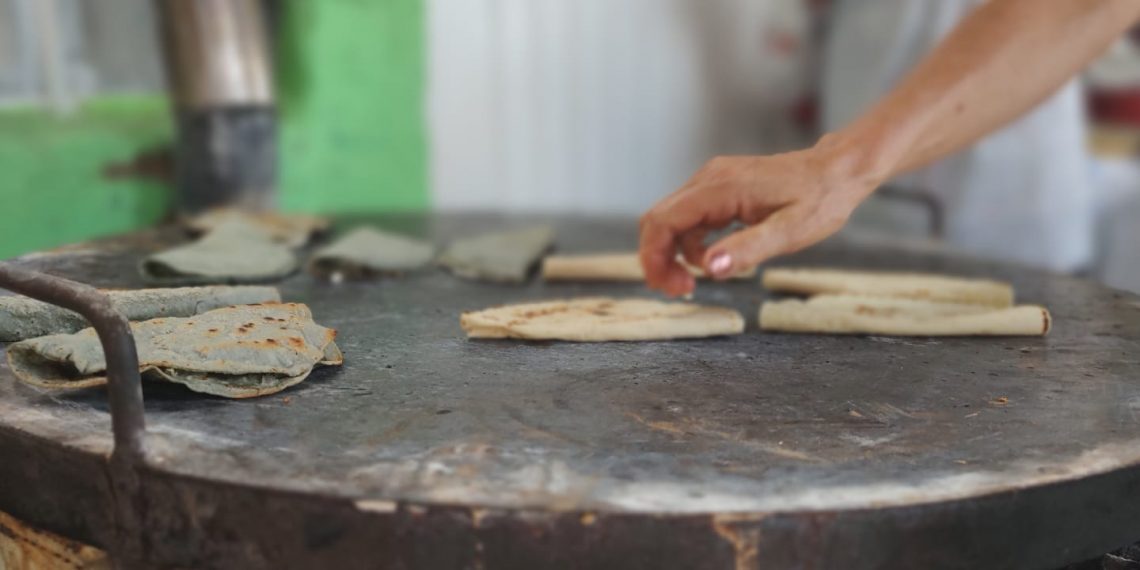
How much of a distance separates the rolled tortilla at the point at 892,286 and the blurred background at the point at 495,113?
2.50 ft

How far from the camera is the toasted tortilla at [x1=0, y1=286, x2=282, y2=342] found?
1159 mm

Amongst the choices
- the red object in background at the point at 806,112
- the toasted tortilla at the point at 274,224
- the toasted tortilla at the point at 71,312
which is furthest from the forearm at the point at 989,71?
the red object in background at the point at 806,112

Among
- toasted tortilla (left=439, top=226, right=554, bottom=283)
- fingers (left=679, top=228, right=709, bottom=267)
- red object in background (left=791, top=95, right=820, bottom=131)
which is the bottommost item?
toasted tortilla (left=439, top=226, right=554, bottom=283)

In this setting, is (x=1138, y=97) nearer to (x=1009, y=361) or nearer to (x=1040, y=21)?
(x=1040, y=21)

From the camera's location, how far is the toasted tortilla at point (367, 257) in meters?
1.66

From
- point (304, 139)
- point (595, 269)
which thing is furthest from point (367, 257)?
point (304, 139)

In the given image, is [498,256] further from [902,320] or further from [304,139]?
[304,139]

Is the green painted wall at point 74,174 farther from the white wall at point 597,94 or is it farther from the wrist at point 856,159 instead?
the wrist at point 856,159

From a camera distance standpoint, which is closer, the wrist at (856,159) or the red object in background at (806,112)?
the wrist at (856,159)

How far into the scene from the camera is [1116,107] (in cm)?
341

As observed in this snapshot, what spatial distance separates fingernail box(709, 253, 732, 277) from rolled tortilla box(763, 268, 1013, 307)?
0.44 m

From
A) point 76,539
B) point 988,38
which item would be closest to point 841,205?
point 988,38

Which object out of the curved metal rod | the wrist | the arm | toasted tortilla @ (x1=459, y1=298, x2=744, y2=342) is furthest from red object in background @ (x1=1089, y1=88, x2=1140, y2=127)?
the curved metal rod

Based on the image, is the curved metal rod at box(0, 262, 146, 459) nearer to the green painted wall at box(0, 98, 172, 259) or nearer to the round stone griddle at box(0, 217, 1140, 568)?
the round stone griddle at box(0, 217, 1140, 568)
